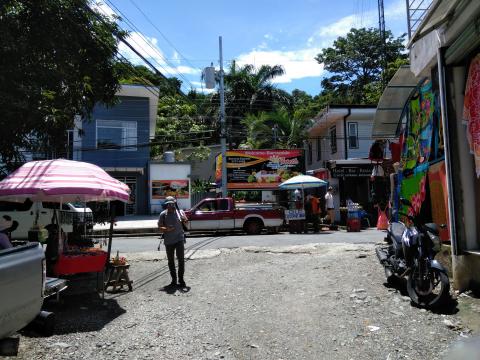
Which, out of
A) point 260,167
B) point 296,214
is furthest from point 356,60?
point 296,214

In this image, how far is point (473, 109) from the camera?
7555 millimetres

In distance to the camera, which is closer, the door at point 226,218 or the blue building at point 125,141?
the door at point 226,218

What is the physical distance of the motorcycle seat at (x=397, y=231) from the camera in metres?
8.20

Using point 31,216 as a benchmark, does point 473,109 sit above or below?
above

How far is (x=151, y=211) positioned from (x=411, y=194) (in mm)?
23227

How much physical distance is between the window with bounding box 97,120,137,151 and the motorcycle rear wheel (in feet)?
84.8

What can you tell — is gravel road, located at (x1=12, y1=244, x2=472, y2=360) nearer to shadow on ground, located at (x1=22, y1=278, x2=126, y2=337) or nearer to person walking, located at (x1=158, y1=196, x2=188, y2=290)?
shadow on ground, located at (x1=22, y1=278, x2=126, y2=337)

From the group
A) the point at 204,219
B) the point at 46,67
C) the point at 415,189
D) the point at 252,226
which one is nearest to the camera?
the point at 46,67

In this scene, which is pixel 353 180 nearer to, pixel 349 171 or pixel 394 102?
pixel 349 171

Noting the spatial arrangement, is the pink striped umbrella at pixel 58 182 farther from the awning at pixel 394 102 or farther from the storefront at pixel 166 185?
the storefront at pixel 166 185

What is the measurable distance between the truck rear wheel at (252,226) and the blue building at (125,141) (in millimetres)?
12419

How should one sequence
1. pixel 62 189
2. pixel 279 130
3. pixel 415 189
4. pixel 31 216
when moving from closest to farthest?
1. pixel 62 189
2. pixel 415 189
3. pixel 31 216
4. pixel 279 130

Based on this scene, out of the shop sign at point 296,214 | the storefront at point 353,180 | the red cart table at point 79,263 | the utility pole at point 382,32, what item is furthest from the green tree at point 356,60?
the red cart table at point 79,263

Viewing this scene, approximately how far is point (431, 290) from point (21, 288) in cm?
526
